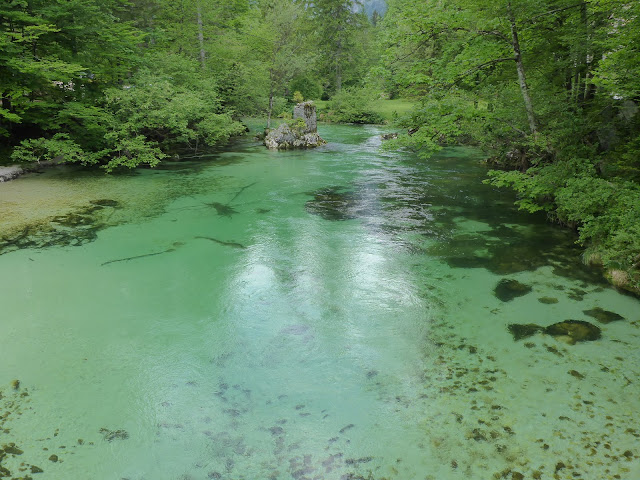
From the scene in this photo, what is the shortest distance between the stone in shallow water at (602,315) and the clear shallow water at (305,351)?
0.11 m

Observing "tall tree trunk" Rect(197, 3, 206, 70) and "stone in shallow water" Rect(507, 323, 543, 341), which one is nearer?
"stone in shallow water" Rect(507, 323, 543, 341)

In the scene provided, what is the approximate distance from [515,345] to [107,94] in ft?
45.5

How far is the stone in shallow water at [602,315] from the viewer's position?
5.35 m

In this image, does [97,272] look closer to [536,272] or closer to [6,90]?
[536,272]

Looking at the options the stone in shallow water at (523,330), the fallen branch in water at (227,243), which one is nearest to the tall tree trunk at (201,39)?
the fallen branch in water at (227,243)

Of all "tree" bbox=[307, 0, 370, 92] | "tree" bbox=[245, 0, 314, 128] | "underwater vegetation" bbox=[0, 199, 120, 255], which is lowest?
"underwater vegetation" bbox=[0, 199, 120, 255]

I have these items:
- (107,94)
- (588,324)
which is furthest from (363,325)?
(107,94)

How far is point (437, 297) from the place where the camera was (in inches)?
238

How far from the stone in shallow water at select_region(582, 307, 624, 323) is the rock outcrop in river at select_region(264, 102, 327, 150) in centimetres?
1572

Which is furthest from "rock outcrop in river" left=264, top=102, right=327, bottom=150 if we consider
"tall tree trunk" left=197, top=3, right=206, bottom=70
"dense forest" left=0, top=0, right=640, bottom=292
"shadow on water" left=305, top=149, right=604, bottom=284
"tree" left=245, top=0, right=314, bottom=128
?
"shadow on water" left=305, top=149, right=604, bottom=284

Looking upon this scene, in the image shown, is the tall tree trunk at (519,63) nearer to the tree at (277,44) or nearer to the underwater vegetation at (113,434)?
the underwater vegetation at (113,434)

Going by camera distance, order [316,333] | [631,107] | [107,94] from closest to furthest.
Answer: [316,333], [631,107], [107,94]

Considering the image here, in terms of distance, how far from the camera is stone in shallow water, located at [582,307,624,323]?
535 cm

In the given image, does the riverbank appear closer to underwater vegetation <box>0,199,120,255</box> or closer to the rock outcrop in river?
underwater vegetation <box>0,199,120,255</box>
